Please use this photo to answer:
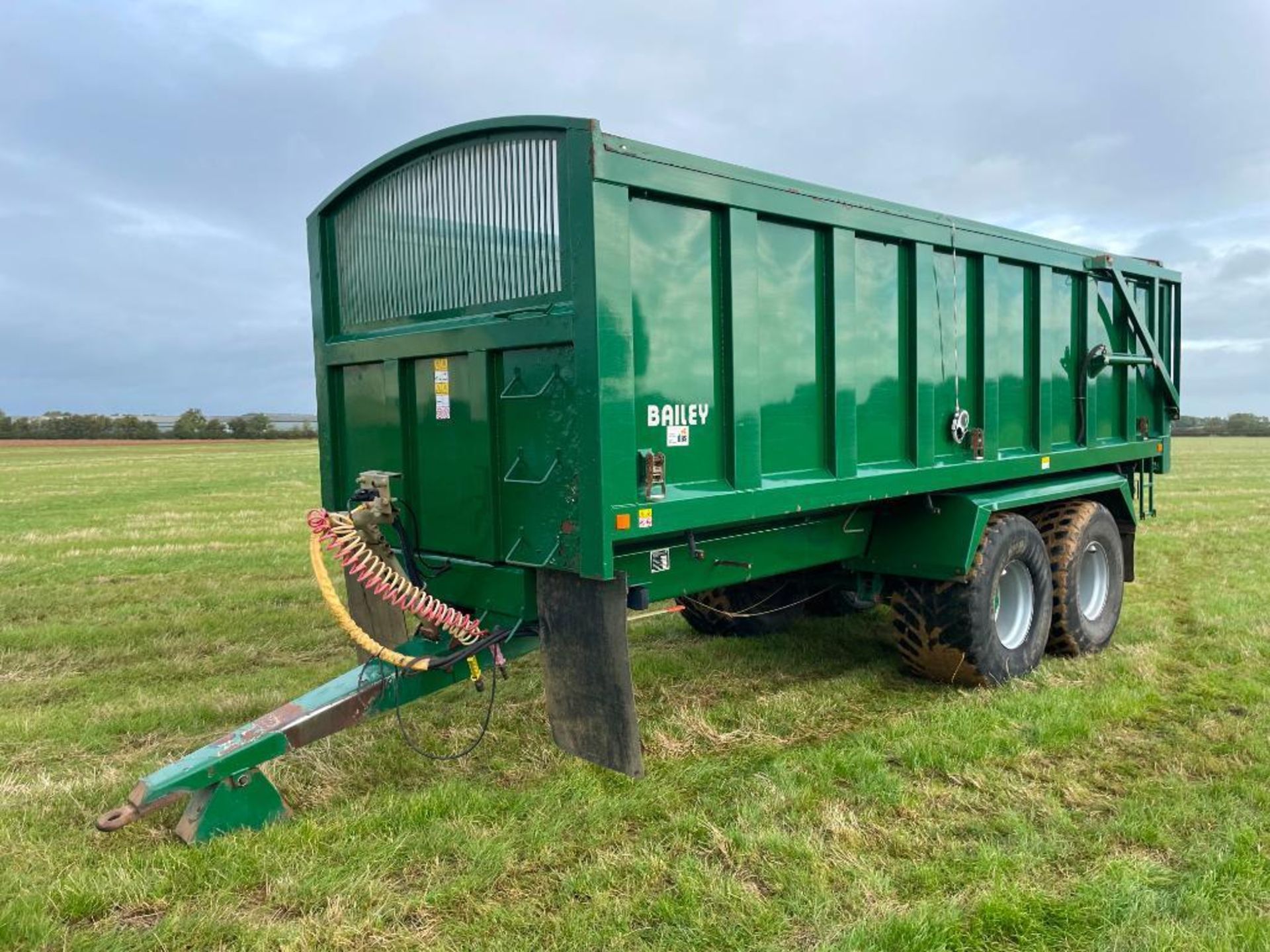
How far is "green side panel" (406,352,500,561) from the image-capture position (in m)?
4.16

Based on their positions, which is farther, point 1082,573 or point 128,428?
point 128,428

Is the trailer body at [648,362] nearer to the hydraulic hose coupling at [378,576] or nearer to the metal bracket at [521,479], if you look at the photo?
the metal bracket at [521,479]

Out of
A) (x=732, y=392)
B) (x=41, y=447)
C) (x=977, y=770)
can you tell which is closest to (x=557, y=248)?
(x=732, y=392)

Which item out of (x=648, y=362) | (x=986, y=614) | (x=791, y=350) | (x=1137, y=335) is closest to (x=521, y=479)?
(x=648, y=362)

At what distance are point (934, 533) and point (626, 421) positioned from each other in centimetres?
251

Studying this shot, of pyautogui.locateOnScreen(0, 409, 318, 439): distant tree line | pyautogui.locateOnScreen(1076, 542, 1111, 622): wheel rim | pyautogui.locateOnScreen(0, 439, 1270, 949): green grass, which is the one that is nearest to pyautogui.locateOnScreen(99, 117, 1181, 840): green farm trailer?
pyautogui.locateOnScreen(0, 439, 1270, 949): green grass

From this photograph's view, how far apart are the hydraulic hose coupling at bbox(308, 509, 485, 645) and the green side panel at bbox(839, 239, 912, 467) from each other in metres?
2.16

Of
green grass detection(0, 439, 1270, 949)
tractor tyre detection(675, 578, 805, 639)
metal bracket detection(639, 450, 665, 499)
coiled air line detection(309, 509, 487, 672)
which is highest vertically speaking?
metal bracket detection(639, 450, 665, 499)

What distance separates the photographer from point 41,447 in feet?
138

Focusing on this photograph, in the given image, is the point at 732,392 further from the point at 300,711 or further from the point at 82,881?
the point at 82,881

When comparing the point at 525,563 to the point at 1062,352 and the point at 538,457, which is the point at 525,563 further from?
the point at 1062,352

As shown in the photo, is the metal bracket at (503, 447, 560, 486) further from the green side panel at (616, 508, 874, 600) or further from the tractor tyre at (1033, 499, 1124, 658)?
the tractor tyre at (1033, 499, 1124, 658)

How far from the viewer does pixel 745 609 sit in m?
6.57

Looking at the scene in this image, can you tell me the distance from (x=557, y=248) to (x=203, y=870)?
2601 mm
